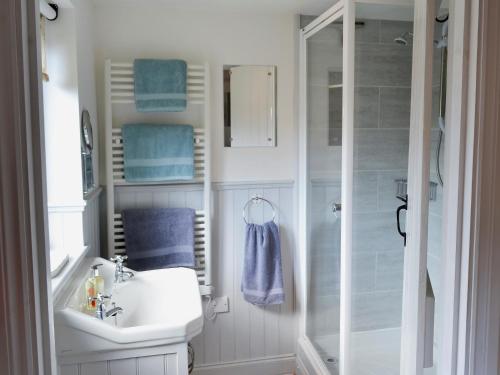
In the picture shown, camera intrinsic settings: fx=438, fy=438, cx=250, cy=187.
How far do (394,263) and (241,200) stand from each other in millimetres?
956

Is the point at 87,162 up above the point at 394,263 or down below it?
above

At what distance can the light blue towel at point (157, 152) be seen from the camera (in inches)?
95.0

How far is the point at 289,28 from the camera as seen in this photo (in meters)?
2.64

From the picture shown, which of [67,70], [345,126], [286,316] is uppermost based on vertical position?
[67,70]

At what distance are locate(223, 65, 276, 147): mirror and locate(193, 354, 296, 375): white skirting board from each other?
1392 millimetres

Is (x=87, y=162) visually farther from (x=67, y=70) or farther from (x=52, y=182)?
(x=67, y=70)

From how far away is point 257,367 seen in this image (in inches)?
112

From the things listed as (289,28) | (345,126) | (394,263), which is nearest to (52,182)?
(345,126)

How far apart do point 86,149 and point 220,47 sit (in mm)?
981

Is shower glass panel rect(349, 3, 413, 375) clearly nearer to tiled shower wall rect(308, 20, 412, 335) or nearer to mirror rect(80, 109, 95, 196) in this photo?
tiled shower wall rect(308, 20, 412, 335)

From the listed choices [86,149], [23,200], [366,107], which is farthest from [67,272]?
[366,107]

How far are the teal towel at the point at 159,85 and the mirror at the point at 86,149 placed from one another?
320 mm

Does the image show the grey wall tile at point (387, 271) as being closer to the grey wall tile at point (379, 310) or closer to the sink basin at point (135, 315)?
the grey wall tile at point (379, 310)

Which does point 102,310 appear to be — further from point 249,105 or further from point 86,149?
point 249,105
